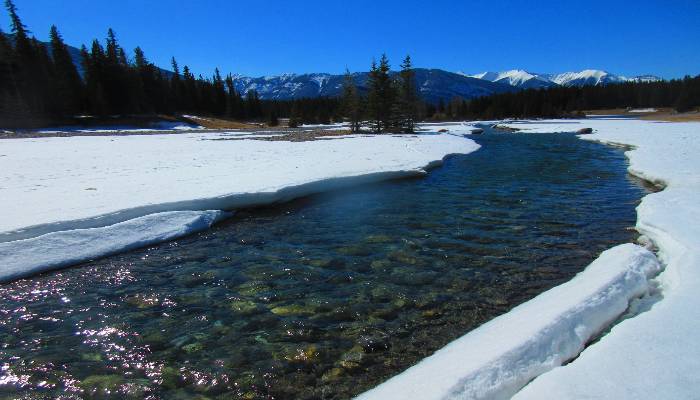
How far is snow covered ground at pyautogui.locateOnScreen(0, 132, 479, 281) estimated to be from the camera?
8.08m

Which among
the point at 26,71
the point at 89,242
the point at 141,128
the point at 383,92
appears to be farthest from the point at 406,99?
the point at 26,71

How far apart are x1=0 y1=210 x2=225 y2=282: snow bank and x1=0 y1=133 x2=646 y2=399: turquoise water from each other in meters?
0.34

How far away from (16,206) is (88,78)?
67.5 metres

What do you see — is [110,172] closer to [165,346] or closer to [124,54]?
[165,346]

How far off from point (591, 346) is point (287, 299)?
4490 mm

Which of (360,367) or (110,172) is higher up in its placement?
(110,172)

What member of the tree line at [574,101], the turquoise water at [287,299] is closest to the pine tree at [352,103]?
the turquoise water at [287,299]

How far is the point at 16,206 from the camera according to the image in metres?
9.77

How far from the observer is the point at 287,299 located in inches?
252

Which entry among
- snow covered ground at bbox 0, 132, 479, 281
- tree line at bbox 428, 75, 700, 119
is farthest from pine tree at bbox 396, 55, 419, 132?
tree line at bbox 428, 75, 700, 119

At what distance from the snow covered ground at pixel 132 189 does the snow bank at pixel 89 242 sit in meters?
0.02

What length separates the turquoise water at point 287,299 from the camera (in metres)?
4.58

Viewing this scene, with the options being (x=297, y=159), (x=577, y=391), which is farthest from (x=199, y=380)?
(x=297, y=159)

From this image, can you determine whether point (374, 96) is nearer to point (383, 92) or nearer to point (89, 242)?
point (383, 92)
